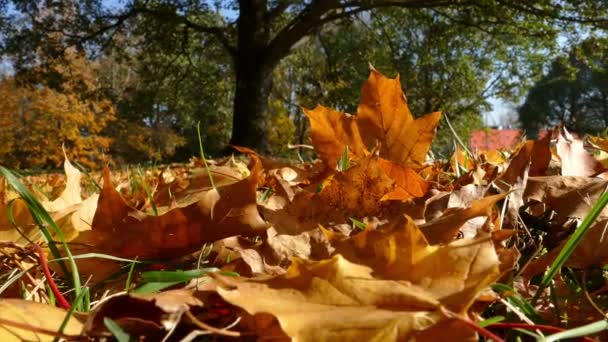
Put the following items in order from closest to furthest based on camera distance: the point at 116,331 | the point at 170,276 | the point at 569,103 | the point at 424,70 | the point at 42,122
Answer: the point at 116,331, the point at 170,276, the point at 42,122, the point at 424,70, the point at 569,103

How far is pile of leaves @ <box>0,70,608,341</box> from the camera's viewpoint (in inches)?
11.0

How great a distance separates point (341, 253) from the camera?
35 cm

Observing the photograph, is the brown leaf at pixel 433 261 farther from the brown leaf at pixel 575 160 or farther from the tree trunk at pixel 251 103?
the tree trunk at pixel 251 103

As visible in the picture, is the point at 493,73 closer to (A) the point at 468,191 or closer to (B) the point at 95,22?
(B) the point at 95,22

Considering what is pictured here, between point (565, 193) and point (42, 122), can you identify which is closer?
point (565, 193)

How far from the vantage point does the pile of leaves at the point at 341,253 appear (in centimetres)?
28

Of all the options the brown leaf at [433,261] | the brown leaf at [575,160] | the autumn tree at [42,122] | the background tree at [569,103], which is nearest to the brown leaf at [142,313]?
the brown leaf at [433,261]

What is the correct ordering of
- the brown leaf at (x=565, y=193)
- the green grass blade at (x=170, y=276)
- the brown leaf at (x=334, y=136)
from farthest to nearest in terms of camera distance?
the brown leaf at (x=334, y=136) → the brown leaf at (x=565, y=193) → the green grass blade at (x=170, y=276)

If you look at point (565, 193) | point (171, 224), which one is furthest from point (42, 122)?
point (565, 193)

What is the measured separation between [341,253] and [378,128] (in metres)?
0.28

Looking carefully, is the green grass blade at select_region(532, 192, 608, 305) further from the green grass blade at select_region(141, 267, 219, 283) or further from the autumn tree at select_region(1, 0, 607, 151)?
the autumn tree at select_region(1, 0, 607, 151)

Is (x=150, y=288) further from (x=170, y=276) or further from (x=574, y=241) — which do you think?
(x=574, y=241)

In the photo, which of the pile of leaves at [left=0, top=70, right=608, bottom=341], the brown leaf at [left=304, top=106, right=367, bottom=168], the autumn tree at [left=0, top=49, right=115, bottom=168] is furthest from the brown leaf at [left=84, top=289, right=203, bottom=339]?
the autumn tree at [left=0, top=49, right=115, bottom=168]

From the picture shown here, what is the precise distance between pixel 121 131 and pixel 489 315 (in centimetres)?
1960
